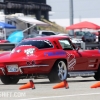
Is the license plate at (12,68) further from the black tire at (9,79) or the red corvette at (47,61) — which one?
the black tire at (9,79)

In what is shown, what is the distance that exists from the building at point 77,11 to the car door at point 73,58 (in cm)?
8610

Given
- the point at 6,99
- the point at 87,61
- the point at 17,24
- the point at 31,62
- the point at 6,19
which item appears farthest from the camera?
the point at 17,24

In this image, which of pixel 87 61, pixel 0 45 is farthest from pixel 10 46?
pixel 87 61

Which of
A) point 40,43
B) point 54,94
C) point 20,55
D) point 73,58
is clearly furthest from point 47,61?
point 54,94

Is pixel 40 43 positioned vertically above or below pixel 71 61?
above

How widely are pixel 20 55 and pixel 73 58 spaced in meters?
1.61

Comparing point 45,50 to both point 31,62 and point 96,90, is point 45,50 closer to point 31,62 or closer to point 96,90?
point 31,62

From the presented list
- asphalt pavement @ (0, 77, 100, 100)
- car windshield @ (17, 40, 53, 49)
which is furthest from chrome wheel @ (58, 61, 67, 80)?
asphalt pavement @ (0, 77, 100, 100)

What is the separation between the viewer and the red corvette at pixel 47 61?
14547mm

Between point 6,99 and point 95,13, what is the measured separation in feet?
307

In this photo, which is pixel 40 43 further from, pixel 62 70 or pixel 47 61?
pixel 62 70

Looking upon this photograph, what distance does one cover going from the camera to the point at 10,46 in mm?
32094

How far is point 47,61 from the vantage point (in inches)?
574

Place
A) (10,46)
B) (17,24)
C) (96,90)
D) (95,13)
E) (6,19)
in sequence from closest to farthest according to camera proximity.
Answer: (96,90)
(10,46)
(6,19)
(17,24)
(95,13)
